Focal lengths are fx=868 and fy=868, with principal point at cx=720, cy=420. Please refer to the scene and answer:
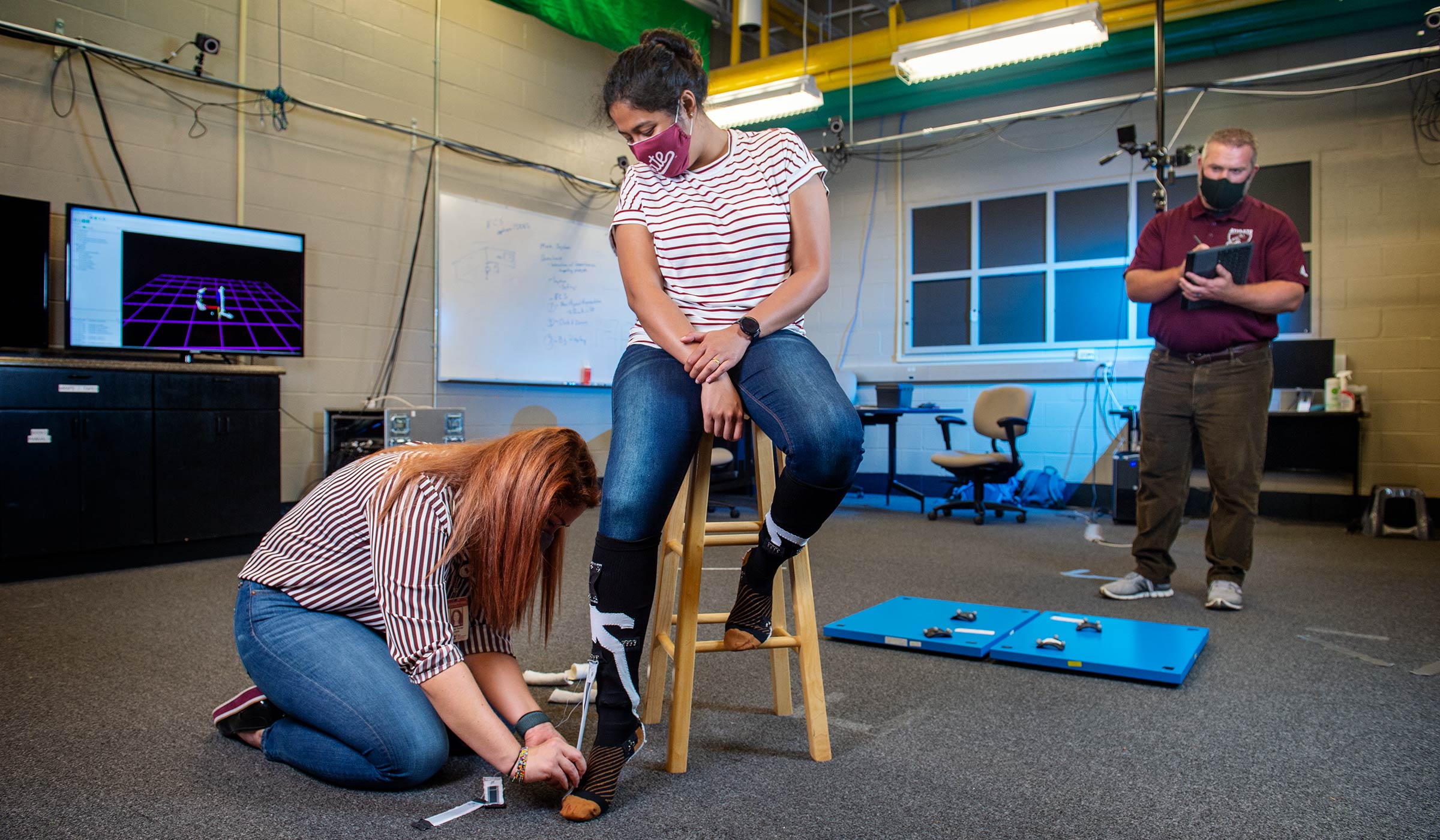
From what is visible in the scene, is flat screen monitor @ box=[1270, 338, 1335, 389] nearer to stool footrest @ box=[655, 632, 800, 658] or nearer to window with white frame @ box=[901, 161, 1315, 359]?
window with white frame @ box=[901, 161, 1315, 359]

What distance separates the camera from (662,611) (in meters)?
1.72

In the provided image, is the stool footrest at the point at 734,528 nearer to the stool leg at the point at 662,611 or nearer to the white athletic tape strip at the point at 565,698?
the stool leg at the point at 662,611

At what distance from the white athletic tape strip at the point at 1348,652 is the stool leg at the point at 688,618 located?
178 centimetres

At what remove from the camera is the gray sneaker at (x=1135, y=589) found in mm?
2910

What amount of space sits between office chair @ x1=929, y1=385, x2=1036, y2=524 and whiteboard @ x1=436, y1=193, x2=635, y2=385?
2251 mm

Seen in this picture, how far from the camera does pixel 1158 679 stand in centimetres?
192

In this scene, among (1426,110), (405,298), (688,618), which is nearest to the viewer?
(688,618)

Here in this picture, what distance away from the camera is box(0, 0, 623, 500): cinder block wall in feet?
12.2

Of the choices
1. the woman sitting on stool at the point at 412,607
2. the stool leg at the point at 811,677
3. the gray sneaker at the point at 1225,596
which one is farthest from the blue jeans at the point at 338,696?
the gray sneaker at the point at 1225,596

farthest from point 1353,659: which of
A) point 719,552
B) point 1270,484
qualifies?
point 1270,484

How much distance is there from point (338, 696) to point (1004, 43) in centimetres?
512

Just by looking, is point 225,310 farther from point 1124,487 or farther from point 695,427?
point 1124,487

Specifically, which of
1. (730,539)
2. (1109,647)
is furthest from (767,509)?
(1109,647)

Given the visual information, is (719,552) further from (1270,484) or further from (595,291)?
(1270,484)
